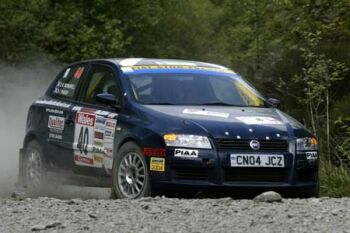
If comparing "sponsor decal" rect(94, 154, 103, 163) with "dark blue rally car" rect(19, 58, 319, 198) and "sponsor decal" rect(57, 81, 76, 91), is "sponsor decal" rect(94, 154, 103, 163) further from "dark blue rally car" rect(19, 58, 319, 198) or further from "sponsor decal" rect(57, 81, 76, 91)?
"sponsor decal" rect(57, 81, 76, 91)

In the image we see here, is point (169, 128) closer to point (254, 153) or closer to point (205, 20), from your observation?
point (254, 153)

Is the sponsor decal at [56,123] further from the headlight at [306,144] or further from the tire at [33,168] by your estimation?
the headlight at [306,144]

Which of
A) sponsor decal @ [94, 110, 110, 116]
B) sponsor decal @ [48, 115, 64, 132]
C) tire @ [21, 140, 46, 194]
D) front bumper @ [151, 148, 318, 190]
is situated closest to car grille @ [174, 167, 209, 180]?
front bumper @ [151, 148, 318, 190]

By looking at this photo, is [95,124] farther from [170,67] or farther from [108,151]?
[170,67]

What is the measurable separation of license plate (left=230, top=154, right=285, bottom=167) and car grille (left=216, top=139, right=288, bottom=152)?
0.07 meters

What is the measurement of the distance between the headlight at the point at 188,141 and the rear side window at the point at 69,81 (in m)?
2.58

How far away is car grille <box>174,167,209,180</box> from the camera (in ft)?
31.1

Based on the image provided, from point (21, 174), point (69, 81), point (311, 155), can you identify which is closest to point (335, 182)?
point (311, 155)

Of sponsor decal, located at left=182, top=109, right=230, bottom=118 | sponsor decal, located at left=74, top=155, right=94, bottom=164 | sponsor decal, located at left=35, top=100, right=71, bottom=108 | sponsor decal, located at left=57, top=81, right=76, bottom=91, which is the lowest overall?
sponsor decal, located at left=74, top=155, right=94, bottom=164

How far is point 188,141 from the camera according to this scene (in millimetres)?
9445

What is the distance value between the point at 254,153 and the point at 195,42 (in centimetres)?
2591

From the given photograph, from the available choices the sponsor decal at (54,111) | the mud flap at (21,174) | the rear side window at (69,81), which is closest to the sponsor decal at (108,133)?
the sponsor decal at (54,111)

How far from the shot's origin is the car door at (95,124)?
1049 cm

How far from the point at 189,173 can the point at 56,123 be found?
271 centimetres
